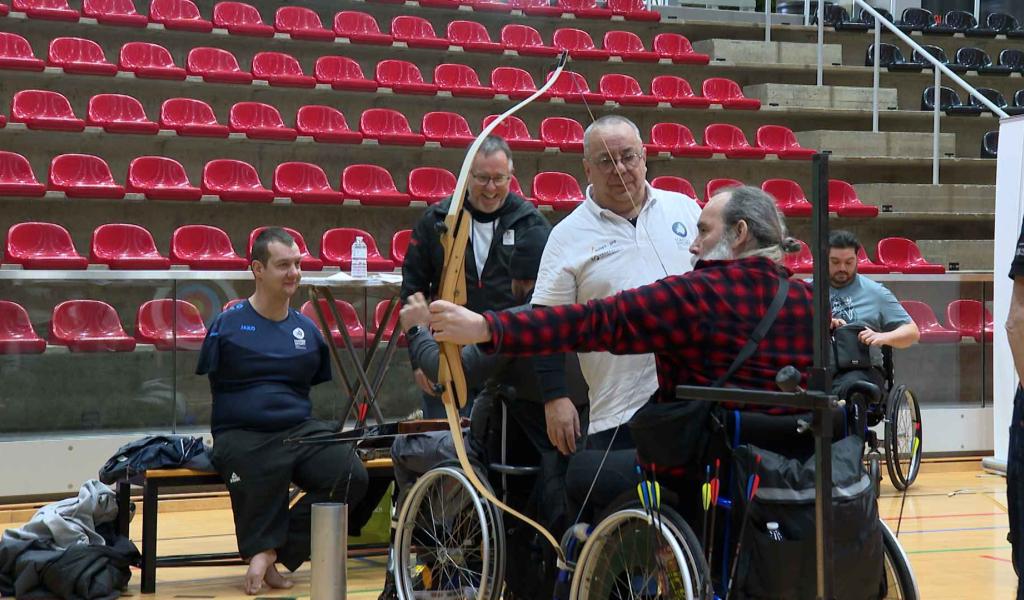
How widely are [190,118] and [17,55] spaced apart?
130cm

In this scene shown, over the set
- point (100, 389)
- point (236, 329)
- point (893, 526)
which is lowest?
point (893, 526)

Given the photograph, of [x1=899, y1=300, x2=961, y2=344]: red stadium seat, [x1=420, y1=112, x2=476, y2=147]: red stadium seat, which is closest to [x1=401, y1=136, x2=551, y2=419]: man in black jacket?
[x1=899, y1=300, x2=961, y2=344]: red stadium seat

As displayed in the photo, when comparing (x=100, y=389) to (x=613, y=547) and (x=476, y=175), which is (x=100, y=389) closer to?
(x=476, y=175)

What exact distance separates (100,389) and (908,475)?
4045mm

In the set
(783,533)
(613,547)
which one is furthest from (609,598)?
(783,533)

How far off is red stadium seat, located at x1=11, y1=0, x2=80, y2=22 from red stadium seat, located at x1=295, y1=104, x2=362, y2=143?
6.21ft

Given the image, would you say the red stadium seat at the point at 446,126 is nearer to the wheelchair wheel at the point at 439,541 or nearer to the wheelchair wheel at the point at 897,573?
the wheelchair wheel at the point at 439,541

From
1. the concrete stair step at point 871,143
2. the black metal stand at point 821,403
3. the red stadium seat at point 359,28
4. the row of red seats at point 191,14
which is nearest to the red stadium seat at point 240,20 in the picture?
the row of red seats at point 191,14

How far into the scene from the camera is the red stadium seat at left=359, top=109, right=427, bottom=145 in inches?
377


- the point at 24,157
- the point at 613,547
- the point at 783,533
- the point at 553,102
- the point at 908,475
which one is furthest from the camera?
the point at 553,102

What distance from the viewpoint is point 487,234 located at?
4223 millimetres

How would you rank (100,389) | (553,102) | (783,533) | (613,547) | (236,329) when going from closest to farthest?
(783,533) → (613,547) → (236,329) → (100,389) → (553,102)

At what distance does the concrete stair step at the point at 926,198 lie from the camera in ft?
34.7

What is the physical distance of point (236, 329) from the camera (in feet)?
15.2
